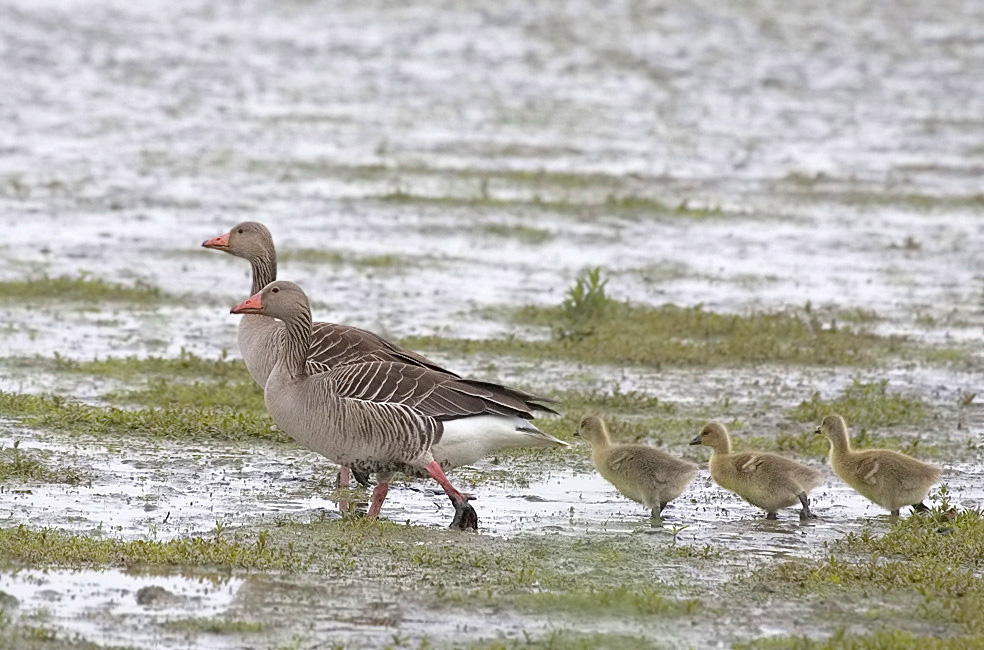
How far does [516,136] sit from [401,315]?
13.8 m

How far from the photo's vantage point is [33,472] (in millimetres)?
10281

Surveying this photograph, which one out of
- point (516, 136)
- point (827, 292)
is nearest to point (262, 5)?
point (516, 136)

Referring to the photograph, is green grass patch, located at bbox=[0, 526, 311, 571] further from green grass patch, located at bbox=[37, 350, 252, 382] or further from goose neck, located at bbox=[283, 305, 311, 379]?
green grass patch, located at bbox=[37, 350, 252, 382]

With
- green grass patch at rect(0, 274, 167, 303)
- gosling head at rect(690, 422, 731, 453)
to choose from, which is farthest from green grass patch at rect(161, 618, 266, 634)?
green grass patch at rect(0, 274, 167, 303)

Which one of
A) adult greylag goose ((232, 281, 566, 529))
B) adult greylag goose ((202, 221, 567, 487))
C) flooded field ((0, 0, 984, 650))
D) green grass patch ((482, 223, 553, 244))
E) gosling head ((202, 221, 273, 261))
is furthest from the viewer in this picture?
green grass patch ((482, 223, 553, 244))

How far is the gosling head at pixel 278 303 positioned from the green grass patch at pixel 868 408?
4.47 metres

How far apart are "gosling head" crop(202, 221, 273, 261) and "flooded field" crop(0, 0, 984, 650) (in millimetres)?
1151

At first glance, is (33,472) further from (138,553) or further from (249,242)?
(249,242)

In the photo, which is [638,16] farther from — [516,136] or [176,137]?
[176,137]

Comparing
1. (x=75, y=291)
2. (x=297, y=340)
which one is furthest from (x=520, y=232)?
(x=297, y=340)

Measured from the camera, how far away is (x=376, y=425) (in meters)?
9.80

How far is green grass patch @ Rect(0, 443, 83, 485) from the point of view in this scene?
1020 cm

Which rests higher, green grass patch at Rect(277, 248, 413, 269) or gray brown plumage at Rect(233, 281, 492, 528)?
green grass patch at Rect(277, 248, 413, 269)

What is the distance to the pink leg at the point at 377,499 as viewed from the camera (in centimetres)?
970
